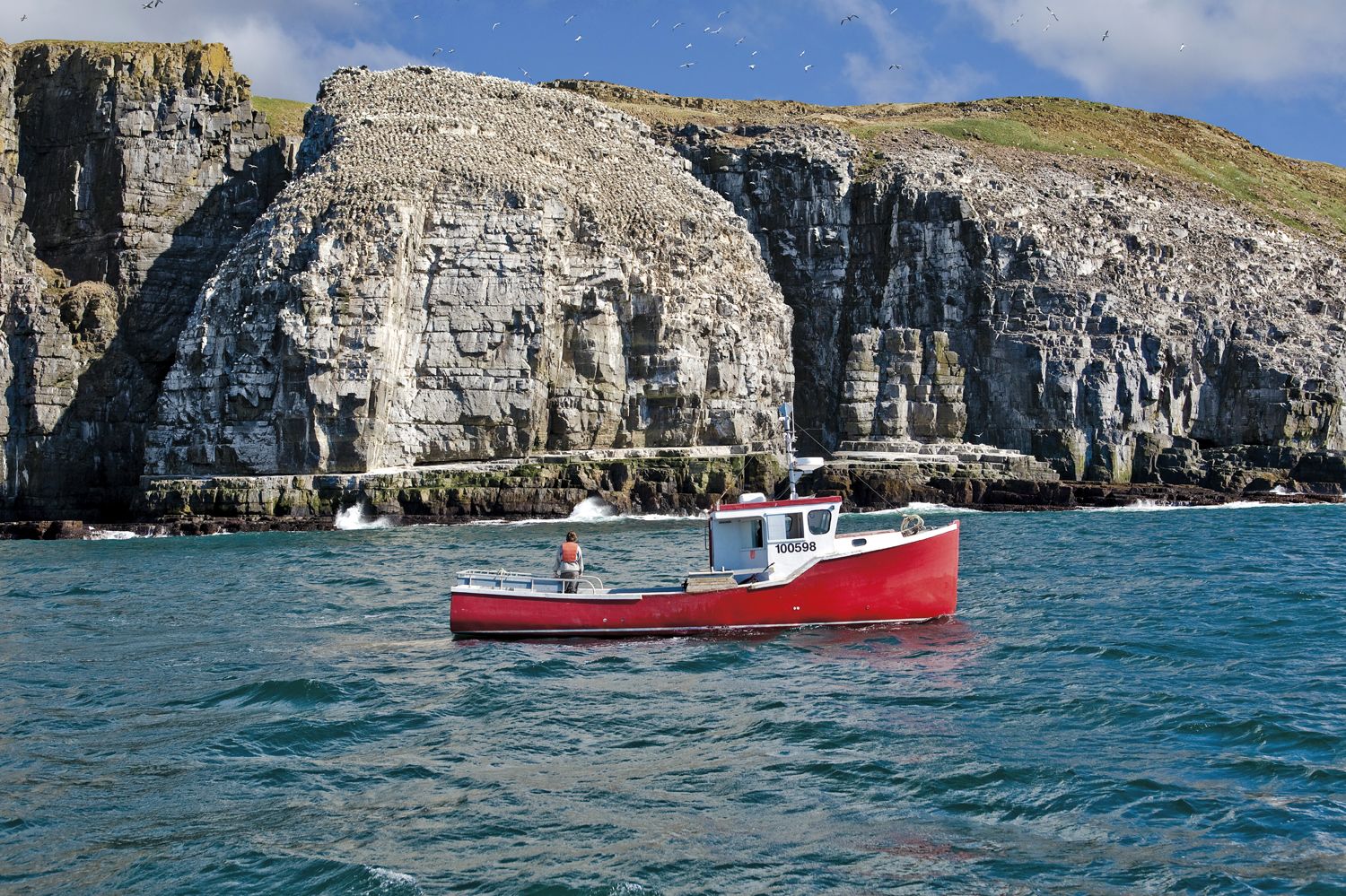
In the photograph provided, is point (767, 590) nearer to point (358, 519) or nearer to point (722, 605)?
point (722, 605)

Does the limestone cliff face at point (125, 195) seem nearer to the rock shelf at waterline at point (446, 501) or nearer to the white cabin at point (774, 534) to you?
the rock shelf at waterline at point (446, 501)

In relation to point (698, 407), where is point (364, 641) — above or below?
below

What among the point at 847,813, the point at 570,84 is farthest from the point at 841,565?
the point at 570,84

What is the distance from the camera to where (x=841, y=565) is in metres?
24.8

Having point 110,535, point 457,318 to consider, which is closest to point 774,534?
point 110,535

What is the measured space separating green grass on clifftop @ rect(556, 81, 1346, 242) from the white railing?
74313 millimetres

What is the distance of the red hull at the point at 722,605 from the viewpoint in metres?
24.5

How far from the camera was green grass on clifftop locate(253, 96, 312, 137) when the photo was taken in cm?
9112

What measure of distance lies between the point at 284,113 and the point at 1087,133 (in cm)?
6653

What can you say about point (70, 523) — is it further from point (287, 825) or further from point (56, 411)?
point (287, 825)

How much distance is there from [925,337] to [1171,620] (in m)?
56.5

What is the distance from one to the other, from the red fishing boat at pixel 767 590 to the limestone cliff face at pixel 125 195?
49.4m

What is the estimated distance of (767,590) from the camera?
80.9ft

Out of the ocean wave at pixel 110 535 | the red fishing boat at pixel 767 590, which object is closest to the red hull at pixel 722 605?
the red fishing boat at pixel 767 590
